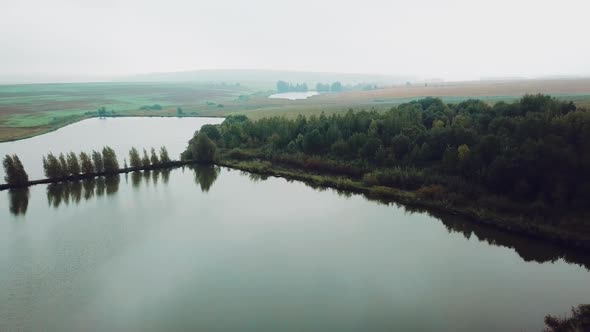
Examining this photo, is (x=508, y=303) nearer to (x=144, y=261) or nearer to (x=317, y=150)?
(x=144, y=261)

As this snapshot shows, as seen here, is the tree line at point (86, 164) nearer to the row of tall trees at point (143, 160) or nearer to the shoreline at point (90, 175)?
the row of tall trees at point (143, 160)

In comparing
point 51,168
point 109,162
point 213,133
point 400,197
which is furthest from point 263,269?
point 213,133

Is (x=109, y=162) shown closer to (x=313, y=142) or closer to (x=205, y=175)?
(x=205, y=175)

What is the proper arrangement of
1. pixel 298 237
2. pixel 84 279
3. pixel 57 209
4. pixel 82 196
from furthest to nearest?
pixel 82 196 < pixel 57 209 < pixel 298 237 < pixel 84 279

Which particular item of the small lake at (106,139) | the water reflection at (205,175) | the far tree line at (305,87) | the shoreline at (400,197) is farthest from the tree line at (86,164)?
the far tree line at (305,87)

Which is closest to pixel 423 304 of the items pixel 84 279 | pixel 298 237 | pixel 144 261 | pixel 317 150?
pixel 298 237
